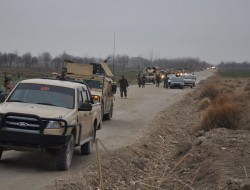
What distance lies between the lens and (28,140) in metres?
10.2

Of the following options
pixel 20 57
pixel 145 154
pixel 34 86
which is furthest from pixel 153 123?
pixel 20 57

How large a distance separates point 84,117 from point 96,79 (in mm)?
9868

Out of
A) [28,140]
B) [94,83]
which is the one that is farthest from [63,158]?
[94,83]

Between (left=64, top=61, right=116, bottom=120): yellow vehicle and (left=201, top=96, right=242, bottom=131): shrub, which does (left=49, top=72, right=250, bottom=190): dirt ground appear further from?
(left=64, top=61, right=116, bottom=120): yellow vehicle

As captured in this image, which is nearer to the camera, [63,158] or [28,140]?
[28,140]

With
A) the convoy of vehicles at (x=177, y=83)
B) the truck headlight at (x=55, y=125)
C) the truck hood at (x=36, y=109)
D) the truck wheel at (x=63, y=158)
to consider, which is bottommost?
the convoy of vehicles at (x=177, y=83)

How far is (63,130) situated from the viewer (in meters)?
10.5

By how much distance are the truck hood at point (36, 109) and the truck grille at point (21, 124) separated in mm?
158

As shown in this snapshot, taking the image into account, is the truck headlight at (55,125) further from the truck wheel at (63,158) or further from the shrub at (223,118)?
the shrub at (223,118)

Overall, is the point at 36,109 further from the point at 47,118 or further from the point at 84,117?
the point at 84,117

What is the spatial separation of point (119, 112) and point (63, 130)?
17869mm

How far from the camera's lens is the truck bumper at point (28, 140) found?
33.5ft

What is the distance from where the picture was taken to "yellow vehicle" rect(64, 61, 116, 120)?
71.3 ft

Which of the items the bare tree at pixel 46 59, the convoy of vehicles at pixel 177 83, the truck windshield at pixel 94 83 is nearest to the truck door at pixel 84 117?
the truck windshield at pixel 94 83
